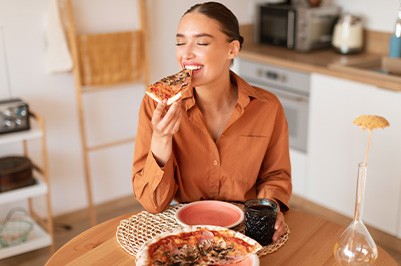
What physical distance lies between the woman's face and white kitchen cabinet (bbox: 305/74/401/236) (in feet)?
4.92

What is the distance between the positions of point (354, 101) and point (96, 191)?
67.4 inches

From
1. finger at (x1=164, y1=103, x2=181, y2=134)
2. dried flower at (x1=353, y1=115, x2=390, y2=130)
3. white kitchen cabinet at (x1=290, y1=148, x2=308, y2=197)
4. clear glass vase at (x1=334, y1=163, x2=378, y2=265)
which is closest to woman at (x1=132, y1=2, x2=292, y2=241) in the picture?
finger at (x1=164, y1=103, x2=181, y2=134)

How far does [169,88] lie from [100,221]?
2.09 meters

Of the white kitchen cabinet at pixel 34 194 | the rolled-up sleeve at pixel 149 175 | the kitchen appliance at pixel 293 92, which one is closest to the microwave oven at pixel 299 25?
the kitchen appliance at pixel 293 92

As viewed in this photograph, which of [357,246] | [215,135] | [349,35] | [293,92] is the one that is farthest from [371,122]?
[349,35]

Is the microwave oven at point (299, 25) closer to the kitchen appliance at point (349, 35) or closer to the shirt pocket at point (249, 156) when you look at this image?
the kitchen appliance at point (349, 35)

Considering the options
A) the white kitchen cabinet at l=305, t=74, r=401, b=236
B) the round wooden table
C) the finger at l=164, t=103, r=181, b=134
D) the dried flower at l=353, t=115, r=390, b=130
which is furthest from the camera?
the white kitchen cabinet at l=305, t=74, r=401, b=236

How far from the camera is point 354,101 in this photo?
9.59 ft

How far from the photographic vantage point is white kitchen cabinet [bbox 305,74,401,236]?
278 cm

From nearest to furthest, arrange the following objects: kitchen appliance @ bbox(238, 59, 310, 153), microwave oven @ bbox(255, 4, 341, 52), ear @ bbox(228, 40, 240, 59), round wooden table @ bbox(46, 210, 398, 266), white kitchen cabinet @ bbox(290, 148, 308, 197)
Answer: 1. round wooden table @ bbox(46, 210, 398, 266)
2. ear @ bbox(228, 40, 240, 59)
3. kitchen appliance @ bbox(238, 59, 310, 153)
4. white kitchen cabinet @ bbox(290, 148, 308, 197)
5. microwave oven @ bbox(255, 4, 341, 52)

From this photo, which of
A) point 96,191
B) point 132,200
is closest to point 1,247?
point 96,191

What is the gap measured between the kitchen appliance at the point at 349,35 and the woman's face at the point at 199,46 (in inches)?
81.4

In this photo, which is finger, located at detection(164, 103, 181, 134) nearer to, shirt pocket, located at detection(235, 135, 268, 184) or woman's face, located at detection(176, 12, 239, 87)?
woman's face, located at detection(176, 12, 239, 87)

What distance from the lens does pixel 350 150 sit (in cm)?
301
